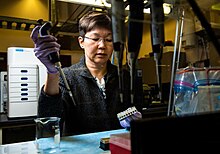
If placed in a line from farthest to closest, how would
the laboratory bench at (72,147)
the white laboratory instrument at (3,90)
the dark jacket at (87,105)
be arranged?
the white laboratory instrument at (3,90)
the dark jacket at (87,105)
the laboratory bench at (72,147)

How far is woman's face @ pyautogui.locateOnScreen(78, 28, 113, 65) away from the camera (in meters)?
1.11

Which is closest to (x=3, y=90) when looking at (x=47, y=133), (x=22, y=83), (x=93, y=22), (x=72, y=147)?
(x=22, y=83)

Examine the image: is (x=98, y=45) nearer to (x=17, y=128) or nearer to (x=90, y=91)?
(x=90, y=91)

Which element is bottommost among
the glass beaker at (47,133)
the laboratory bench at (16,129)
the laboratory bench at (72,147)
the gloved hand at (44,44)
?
the laboratory bench at (16,129)

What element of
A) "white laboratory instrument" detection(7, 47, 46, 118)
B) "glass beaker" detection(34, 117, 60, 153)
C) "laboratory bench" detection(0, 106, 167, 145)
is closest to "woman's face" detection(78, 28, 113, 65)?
"glass beaker" detection(34, 117, 60, 153)

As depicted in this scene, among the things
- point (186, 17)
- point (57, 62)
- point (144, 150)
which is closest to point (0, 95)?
point (57, 62)

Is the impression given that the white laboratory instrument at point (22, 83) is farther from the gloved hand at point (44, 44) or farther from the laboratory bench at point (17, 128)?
the gloved hand at point (44, 44)

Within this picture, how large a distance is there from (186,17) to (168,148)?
1.72 feet

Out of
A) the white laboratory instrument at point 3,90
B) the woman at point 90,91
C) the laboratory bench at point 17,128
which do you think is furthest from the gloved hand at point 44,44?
the white laboratory instrument at point 3,90

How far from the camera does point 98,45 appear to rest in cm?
112

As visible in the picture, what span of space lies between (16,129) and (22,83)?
379 mm

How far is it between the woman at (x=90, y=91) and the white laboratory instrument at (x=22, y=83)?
2.45 ft

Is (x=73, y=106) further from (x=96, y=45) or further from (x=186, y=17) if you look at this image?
(x=186, y=17)

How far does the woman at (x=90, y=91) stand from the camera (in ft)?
3.22
